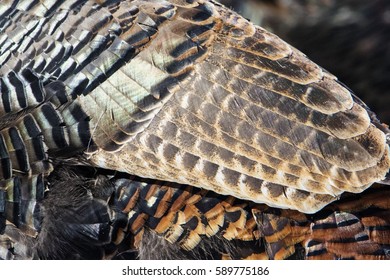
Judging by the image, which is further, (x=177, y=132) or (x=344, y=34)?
(x=344, y=34)

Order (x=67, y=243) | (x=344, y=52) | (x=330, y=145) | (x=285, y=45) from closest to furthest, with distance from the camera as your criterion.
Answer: (x=330, y=145), (x=285, y=45), (x=67, y=243), (x=344, y=52)

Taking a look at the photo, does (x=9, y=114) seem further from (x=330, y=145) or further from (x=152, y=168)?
(x=330, y=145)

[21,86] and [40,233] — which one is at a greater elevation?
[21,86]

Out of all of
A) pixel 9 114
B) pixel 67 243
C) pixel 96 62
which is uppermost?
pixel 96 62

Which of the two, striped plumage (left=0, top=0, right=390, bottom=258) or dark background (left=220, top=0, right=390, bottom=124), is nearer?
striped plumage (left=0, top=0, right=390, bottom=258)

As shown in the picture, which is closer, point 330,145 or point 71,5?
point 330,145

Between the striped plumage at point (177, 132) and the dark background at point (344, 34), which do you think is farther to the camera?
the dark background at point (344, 34)

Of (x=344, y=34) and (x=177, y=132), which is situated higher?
(x=177, y=132)
